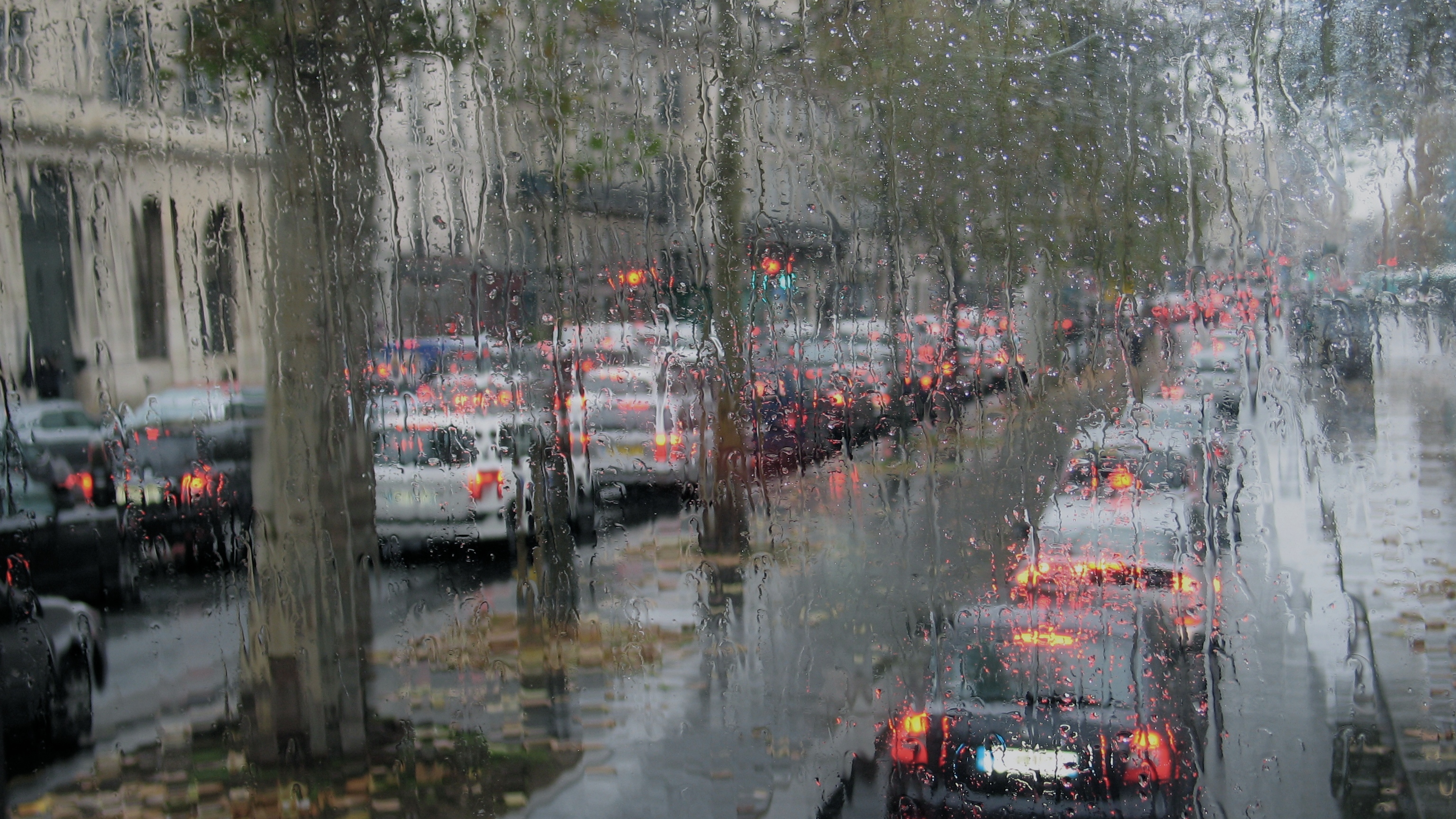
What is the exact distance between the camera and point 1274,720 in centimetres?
261

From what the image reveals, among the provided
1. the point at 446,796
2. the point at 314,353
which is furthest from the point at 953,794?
the point at 314,353

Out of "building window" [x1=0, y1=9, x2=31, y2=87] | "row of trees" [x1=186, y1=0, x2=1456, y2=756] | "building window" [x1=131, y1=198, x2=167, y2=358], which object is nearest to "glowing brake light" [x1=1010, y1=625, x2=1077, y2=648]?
"row of trees" [x1=186, y1=0, x2=1456, y2=756]

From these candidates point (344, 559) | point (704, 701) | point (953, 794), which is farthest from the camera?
point (344, 559)

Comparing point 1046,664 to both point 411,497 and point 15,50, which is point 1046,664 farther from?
point 15,50

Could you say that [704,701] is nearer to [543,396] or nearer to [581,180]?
[543,396]

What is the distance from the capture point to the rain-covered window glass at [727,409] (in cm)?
263

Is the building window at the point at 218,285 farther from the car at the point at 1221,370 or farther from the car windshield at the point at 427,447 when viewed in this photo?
the car at the point at 1221,370

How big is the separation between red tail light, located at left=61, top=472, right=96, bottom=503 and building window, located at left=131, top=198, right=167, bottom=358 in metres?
0.48

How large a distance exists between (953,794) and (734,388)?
1.35 m

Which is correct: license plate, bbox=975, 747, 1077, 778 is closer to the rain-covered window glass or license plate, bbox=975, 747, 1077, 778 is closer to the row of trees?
the rain-covered window glass

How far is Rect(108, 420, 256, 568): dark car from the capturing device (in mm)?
3041

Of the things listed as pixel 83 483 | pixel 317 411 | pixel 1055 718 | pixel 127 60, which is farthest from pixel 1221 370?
pixel 83 483

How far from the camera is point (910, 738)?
2.66 meters

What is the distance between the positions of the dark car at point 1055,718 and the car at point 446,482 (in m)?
1.40
